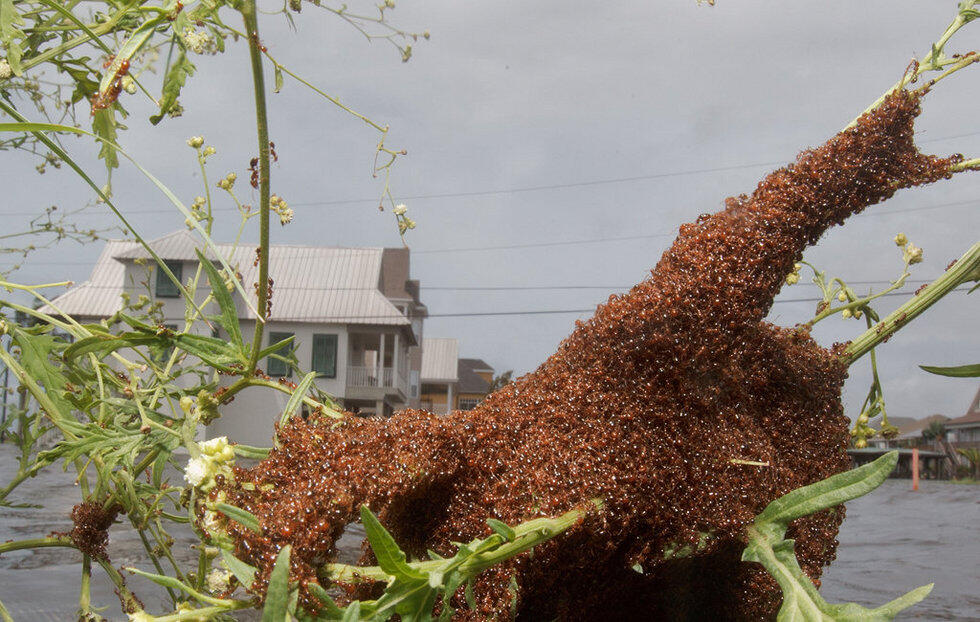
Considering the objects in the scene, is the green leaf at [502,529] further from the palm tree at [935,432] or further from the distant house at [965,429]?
the distant house at [965,429]

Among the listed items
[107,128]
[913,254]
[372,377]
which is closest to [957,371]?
[913,254]

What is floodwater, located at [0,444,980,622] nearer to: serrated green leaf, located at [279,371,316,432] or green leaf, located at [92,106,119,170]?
serrated green leaf, located at [279,371,316,432]

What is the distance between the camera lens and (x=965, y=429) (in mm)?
52875

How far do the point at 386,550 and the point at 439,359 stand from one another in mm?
37342

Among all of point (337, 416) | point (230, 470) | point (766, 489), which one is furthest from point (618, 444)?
point (230, 470)

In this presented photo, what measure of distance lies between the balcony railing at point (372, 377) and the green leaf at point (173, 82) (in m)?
21.6

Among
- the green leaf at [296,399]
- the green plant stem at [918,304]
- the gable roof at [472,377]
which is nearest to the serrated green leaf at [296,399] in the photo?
the green leaf at [296,399]

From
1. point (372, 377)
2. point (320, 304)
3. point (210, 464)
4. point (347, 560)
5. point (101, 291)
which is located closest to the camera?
point (210, 464)

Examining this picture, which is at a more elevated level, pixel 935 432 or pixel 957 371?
pixel 957 371

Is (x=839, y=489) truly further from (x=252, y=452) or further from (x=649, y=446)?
(x=252, y=452)

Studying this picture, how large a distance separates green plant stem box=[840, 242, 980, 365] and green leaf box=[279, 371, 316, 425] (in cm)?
94

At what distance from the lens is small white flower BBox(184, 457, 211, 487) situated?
983 mm

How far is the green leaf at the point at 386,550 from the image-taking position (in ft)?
2.47

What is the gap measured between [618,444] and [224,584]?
0.55 m
